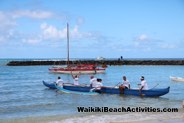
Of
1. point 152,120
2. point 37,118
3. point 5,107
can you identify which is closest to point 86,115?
point 37,118

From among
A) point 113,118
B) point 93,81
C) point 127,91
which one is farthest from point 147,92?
point 113,118

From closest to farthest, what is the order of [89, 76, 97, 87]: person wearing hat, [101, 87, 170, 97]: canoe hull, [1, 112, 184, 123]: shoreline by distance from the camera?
1. [1, 112, 184, 123]: shoreline
2. [101, 87, 170, 97]: canoe hull
3. [89, 76, 97, 87]: person wearing hat

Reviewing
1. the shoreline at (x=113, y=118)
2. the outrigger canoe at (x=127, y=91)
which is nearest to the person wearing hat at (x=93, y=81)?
the outrigger canoe at (x=127, y=91)

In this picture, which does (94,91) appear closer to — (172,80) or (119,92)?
(119,92)

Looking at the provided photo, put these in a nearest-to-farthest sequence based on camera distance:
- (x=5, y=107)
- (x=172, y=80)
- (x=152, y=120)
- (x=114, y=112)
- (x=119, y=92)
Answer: (x=152, y=120) → (x=114, y=112) → (x=5, y=107) → (x=119, y=92) → (x=172, y=80)

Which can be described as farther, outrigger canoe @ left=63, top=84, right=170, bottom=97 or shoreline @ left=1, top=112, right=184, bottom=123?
outrigger canoe @ left=63, top=84, right=170, bottom=97

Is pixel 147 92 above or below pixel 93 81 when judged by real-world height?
below

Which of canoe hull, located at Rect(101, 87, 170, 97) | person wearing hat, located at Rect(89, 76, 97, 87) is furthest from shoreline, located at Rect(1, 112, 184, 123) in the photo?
person wearing hat, located at Rect(89, 76, 97, 87)

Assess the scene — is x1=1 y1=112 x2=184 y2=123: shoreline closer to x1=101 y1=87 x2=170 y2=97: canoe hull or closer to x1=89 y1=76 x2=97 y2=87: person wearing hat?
x1=101 y1=87 x2=170 y2=97: canoe hull

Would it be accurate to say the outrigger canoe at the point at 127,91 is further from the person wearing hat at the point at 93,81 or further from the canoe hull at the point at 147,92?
the person wearing hat at the point at 93,81

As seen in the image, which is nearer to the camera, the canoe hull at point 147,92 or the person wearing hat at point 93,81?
the canoe hull at point 147,92

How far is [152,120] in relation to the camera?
12.9 m

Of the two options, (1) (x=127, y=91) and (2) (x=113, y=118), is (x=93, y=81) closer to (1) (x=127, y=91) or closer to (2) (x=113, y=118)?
(1) (x=127, y=91)

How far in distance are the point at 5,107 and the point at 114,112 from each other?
637cm
